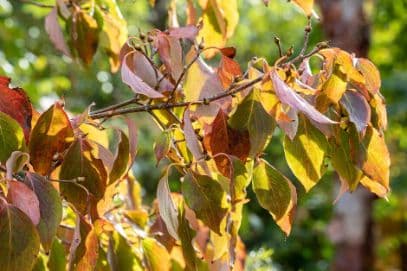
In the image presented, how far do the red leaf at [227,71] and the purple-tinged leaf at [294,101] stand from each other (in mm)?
180

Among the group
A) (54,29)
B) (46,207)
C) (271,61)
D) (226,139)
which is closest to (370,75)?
(226,139)

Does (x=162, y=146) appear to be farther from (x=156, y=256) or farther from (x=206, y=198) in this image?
(x=156, y=256)

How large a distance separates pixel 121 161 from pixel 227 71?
0.18 metres

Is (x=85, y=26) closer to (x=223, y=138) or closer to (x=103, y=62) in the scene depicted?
(x=223, y=138)

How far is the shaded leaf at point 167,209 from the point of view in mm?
1059

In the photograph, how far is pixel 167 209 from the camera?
1065 mm

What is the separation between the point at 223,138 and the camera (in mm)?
1026

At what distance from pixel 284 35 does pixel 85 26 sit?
6.18 m

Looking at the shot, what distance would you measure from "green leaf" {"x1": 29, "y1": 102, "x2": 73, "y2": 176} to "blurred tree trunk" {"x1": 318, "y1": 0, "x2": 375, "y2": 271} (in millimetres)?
3749

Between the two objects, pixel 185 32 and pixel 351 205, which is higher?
pixel 185 32

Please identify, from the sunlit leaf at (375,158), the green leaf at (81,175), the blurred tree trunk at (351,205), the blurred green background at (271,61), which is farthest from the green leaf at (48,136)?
the blurred green background at (271,61)

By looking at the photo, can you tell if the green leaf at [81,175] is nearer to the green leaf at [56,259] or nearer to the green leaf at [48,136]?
the green leaf at [48,136]

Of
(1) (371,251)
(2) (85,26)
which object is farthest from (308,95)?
(1) (371,251)

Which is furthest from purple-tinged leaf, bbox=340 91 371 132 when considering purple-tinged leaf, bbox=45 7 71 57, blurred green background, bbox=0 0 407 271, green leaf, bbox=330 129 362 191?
blurred green background, bbox=0 0 407 271
